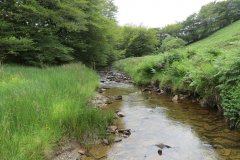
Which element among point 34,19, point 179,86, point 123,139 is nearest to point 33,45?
point 34,19

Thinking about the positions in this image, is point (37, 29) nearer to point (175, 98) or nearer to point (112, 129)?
point (175, 98)

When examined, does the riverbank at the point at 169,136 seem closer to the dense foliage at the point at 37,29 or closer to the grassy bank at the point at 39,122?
the grassy bank at the point at 39,122

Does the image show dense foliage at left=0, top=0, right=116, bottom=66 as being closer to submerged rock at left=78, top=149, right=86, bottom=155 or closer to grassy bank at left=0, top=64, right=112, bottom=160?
grassy bank at left=0, top=64, right=112, bottom=160

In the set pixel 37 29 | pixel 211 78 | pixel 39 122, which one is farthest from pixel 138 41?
pixel 39 122

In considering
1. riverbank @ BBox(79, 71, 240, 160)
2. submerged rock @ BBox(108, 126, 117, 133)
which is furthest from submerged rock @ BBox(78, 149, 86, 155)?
submerged rock @ BBox(108, 126, 117, 133)

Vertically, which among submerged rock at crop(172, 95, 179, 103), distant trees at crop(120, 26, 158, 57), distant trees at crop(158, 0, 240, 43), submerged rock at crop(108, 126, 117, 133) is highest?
distant trees at crop(158, 0, 240, 43)

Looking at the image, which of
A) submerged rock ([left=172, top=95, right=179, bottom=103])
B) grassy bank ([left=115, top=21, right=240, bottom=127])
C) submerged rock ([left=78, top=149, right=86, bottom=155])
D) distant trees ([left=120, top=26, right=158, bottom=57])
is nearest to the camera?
submerged rock ([left=78, top=149, right=86, bottom=155])

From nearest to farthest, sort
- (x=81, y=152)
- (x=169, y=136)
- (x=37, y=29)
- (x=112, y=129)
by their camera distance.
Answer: (x=81, y=152), (x=169, y=136), (x=112, y=129), (x=37, y=29)

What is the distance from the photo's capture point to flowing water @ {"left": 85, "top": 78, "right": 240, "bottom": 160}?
5.66m

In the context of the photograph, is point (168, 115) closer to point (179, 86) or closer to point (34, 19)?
point (179, 86)

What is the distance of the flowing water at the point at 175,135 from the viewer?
223 inches

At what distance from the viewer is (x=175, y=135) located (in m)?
6.86

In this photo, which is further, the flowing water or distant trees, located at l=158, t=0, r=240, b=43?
distant trees, located at l=158, t=0, r=240, b=43

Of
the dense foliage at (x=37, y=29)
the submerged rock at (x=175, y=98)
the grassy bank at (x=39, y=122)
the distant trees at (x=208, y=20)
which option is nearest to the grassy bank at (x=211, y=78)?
the submerged rock at (x=175, y=98)
